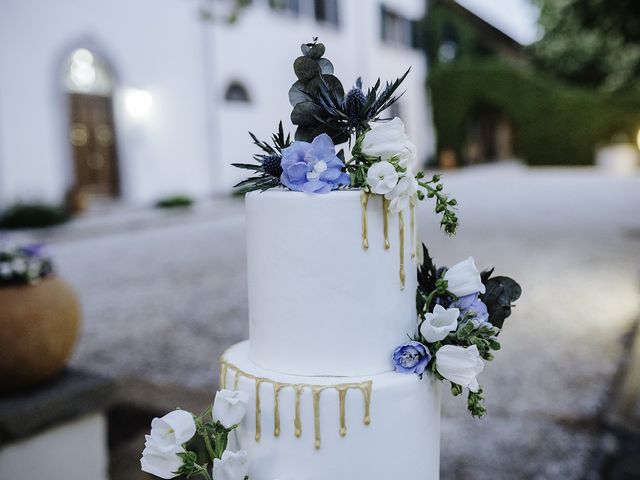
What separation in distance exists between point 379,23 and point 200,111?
314 inches

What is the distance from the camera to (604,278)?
19.1 ft

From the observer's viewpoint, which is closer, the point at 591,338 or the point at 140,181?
the point at 591,338

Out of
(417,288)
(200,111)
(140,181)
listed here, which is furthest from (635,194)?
(417,288)

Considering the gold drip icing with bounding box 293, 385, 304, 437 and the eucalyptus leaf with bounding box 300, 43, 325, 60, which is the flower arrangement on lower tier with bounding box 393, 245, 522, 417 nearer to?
the gold drip icing with bounding box 293, 385, 304, 437

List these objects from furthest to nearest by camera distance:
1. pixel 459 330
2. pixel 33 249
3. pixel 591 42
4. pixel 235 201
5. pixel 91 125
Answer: pixel 591 42 < pixel 235 201 < pixel 91 125 < pixel 33 249 < pixel 459 330

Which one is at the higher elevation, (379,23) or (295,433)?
(379,23)

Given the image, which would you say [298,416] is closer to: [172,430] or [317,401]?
[317,401]

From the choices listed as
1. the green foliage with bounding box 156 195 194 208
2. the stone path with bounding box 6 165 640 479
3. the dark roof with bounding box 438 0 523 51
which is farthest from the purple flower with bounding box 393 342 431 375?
the dark roof with bounding box 438 0 523 51

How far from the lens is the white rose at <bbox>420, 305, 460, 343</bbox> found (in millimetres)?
1198

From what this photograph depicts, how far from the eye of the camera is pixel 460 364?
1182 mm

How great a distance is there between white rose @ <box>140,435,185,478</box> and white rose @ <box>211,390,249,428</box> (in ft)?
0.31

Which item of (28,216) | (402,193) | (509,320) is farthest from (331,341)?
(28,216)

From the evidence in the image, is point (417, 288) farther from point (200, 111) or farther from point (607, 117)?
point (607, 117)

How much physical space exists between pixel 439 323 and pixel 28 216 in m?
9.46
